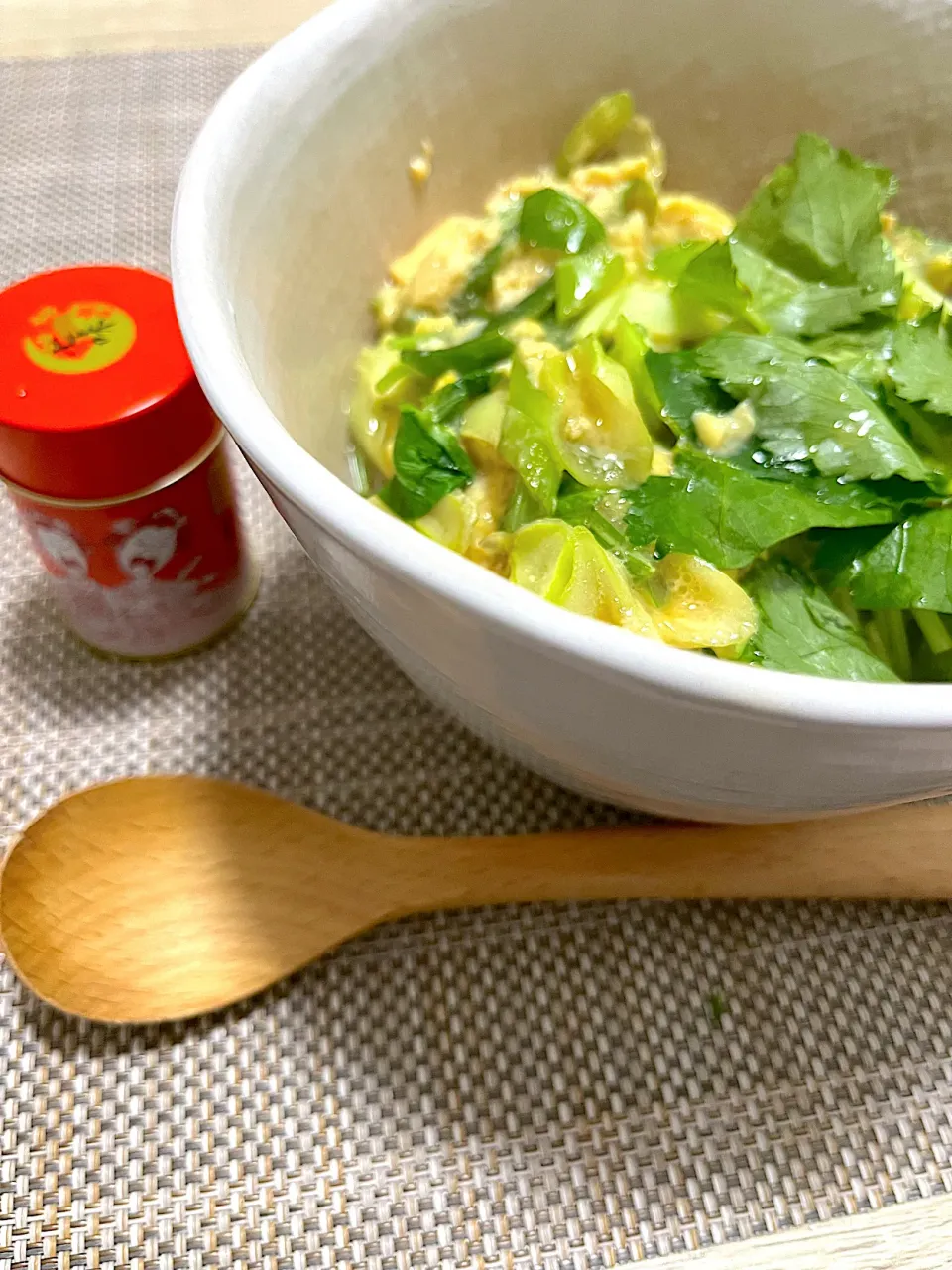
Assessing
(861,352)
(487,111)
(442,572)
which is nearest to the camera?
(442,572)

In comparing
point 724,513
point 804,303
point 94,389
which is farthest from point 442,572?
point 804,303

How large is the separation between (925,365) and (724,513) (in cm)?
20

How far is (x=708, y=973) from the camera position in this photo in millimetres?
579

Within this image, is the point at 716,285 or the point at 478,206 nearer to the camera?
the point at 716,285

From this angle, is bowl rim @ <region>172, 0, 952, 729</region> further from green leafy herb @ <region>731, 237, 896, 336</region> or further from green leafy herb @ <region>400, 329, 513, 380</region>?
green leafy herb @ <region>731, 237, 896, 336</region>

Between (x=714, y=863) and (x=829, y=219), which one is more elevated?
(x=829, y=219)

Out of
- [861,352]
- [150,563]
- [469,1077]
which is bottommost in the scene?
[469,1077]

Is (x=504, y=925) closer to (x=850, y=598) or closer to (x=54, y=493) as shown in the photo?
(x=850, y=598)

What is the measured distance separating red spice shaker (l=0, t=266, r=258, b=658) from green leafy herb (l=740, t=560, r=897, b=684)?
36 centimetres

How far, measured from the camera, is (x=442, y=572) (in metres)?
0.36

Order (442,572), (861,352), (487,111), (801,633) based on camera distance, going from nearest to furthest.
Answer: (442,572) < (801,633) < (861,352) < (487,111)

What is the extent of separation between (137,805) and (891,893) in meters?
0.46

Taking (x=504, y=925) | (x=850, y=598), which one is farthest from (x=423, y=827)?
(x=850, y=598)

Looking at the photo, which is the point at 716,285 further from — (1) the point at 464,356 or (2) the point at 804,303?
(1) the point at 464,356
